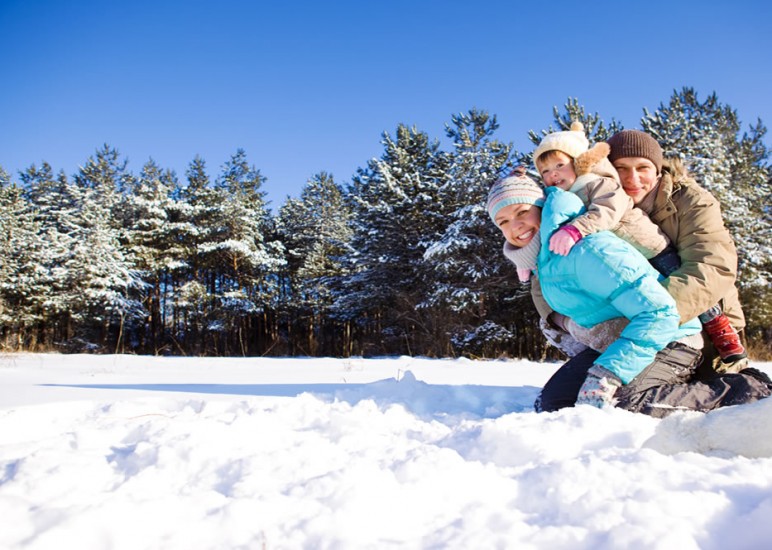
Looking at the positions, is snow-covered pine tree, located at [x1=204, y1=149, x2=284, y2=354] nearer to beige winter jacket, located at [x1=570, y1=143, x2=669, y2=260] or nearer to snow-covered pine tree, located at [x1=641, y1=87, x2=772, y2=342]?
snow-covered pine tree, located at [x1=641, y1=87, x2=772, y2=342]

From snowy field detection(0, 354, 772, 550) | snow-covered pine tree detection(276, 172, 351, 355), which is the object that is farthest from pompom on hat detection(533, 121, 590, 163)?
snow-covered pine tree detection(276, 172, 351, 355)

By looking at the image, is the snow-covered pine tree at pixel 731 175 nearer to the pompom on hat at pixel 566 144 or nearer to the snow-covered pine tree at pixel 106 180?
the pompom on hat at pixel 566 144

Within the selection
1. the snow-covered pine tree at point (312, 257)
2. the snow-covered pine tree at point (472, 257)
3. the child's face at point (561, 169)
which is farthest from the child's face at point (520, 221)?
the snow-covered pine tree at point (312, 257)

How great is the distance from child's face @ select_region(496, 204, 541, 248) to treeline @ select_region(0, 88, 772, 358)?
1117 centimetres

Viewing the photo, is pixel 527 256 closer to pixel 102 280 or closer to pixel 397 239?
pixel 397 239

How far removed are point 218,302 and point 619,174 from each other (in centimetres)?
2083

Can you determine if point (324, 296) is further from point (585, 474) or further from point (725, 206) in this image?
point (585, 474)

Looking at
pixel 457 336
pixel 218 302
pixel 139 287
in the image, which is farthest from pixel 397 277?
pixel 139 287

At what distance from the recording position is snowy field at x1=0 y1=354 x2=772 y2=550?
2.78 feet

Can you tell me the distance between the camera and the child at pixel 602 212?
2160 mm

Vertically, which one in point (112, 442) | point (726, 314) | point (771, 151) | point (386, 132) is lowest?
point (112, 442)

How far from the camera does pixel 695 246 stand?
2289 mm

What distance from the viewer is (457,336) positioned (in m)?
14.7

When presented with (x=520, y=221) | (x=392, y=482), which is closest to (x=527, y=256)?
(x=520, y=221)
